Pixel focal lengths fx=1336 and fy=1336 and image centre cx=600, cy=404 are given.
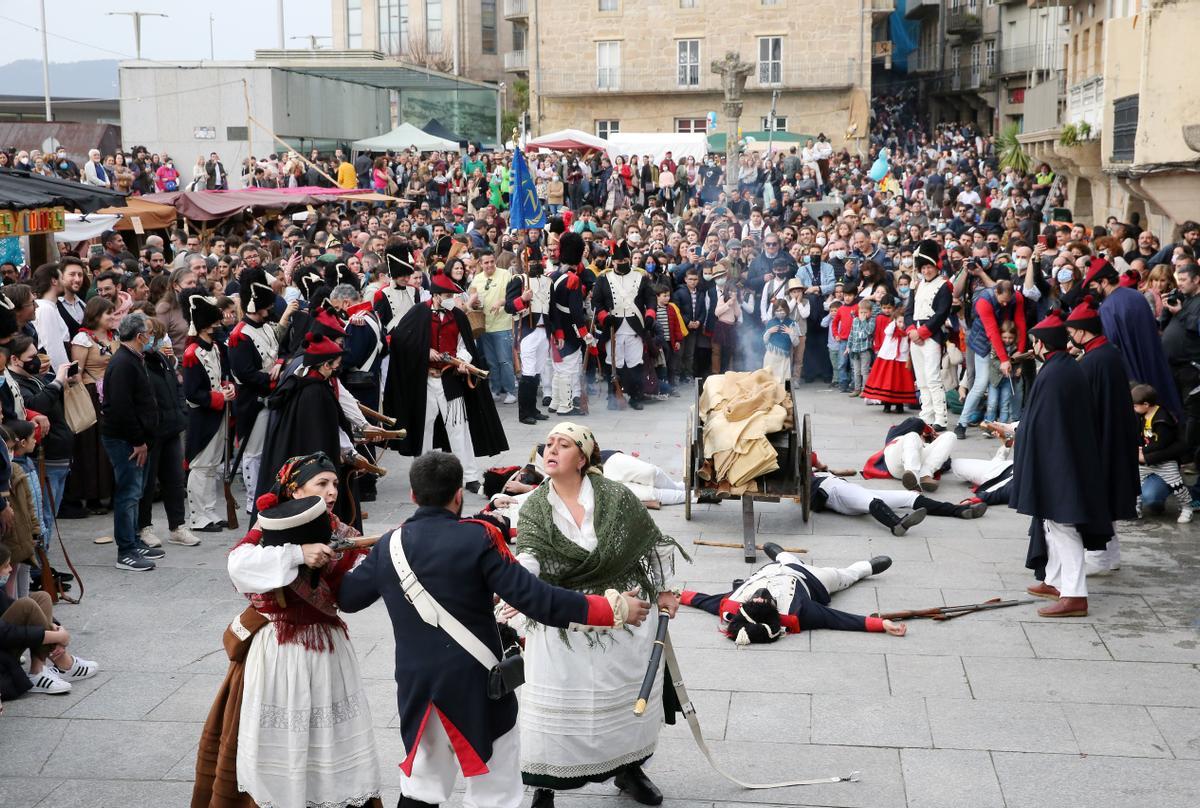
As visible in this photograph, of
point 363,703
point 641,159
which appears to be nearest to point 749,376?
point 363,703

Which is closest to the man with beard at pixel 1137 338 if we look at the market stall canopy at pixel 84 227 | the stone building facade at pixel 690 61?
the market stall canopy at pixel 84 227

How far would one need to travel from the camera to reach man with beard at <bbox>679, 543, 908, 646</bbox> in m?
7.34

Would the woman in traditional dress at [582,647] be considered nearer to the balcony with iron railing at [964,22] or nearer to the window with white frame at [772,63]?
the window with white frame at [772,63]

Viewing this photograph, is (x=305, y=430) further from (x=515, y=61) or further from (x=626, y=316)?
(x=515, y=61)

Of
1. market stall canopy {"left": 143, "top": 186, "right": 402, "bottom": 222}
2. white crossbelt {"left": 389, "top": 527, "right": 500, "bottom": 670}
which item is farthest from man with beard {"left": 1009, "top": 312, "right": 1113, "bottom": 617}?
market stall canopy {"left": 143, "top": 186, "right": 402, "bottom": 222}

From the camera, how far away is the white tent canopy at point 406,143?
32.7m

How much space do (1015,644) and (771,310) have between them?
8.50m

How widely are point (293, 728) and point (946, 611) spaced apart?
446 cm

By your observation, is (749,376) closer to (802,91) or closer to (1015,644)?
(1015,644)

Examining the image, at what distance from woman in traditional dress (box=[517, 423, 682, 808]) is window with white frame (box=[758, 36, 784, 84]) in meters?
48.6

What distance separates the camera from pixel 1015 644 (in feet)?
24.1

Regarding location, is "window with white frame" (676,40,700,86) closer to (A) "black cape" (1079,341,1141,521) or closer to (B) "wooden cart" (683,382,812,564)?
(B) "wooden cart" (683,382,812,564)

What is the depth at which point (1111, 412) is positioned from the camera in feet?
26.5

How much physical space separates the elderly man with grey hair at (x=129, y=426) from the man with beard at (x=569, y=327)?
565 centimetres
